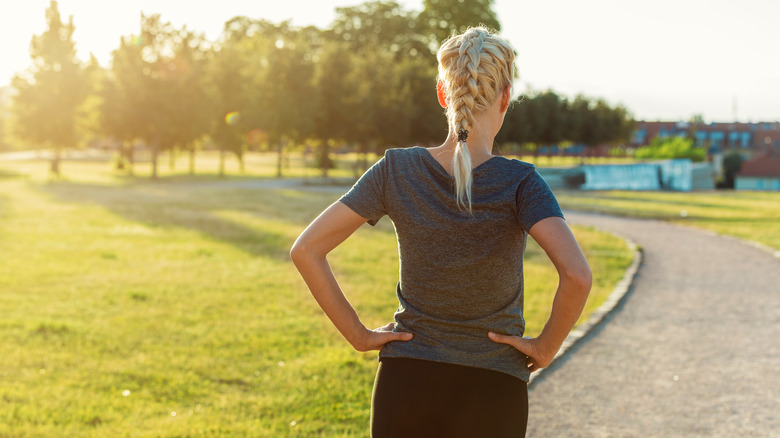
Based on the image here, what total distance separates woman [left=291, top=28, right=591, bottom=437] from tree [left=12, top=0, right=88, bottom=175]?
140 feet

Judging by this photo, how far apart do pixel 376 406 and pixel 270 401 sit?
3.53m

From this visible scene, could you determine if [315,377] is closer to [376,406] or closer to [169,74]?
[376,406]

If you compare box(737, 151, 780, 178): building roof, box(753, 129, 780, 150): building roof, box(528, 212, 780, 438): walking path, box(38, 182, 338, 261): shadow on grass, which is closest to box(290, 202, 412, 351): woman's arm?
box(528, 212, 780, 438): walking path

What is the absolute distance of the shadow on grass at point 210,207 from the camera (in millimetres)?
15836

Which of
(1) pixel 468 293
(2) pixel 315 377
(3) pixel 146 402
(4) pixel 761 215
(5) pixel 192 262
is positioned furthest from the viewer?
(4) pixel 761 215

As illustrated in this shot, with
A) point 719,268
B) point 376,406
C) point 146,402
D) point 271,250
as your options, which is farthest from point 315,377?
point 719,268

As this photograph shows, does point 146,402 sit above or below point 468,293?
below

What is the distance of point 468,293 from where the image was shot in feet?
7.16

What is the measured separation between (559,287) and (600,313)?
7068 millimetres

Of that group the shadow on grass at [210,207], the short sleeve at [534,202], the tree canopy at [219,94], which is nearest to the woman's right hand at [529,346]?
the short sleeve at [534,202]

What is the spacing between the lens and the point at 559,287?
220 centimetres

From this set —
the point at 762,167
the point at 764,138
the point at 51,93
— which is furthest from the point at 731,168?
the point at 51,93

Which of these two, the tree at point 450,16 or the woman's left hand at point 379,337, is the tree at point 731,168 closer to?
the tree at point 450,16

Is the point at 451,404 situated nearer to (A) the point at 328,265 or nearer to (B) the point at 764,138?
(A) the point at 328,265
